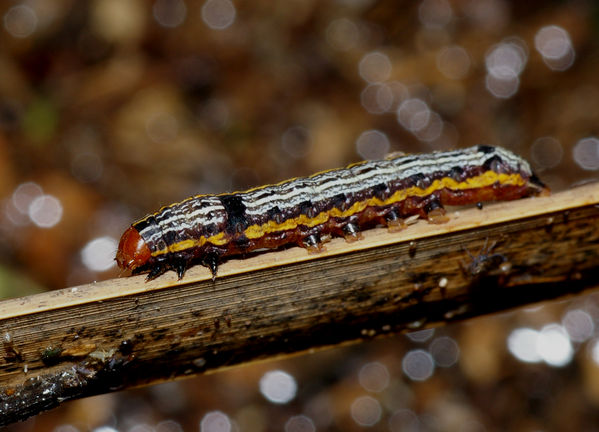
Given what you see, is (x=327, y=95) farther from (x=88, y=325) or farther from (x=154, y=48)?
(x=88, y=325)

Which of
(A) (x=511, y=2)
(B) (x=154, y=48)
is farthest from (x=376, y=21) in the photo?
(B) (x=154, y=48)

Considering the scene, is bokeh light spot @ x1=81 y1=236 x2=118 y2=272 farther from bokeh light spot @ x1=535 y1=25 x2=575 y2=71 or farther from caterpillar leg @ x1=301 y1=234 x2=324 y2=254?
bokeh light spot @ x1=535 y1=25 x2=575 y2=71

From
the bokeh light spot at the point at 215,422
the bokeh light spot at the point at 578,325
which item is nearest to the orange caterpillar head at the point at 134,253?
the bokeh light spot at the point at 215,422

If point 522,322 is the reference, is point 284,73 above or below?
above

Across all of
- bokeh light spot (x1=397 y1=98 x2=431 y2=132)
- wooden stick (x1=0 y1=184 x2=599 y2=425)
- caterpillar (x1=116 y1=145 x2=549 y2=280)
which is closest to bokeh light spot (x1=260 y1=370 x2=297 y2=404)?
wooden stick (x1=0 y1=184 x2=599 y2=425)

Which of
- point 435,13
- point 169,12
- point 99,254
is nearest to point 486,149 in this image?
point 435,13

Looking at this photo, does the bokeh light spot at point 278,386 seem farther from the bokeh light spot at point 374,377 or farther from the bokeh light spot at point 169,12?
the bokeh light spot at point 169,12
